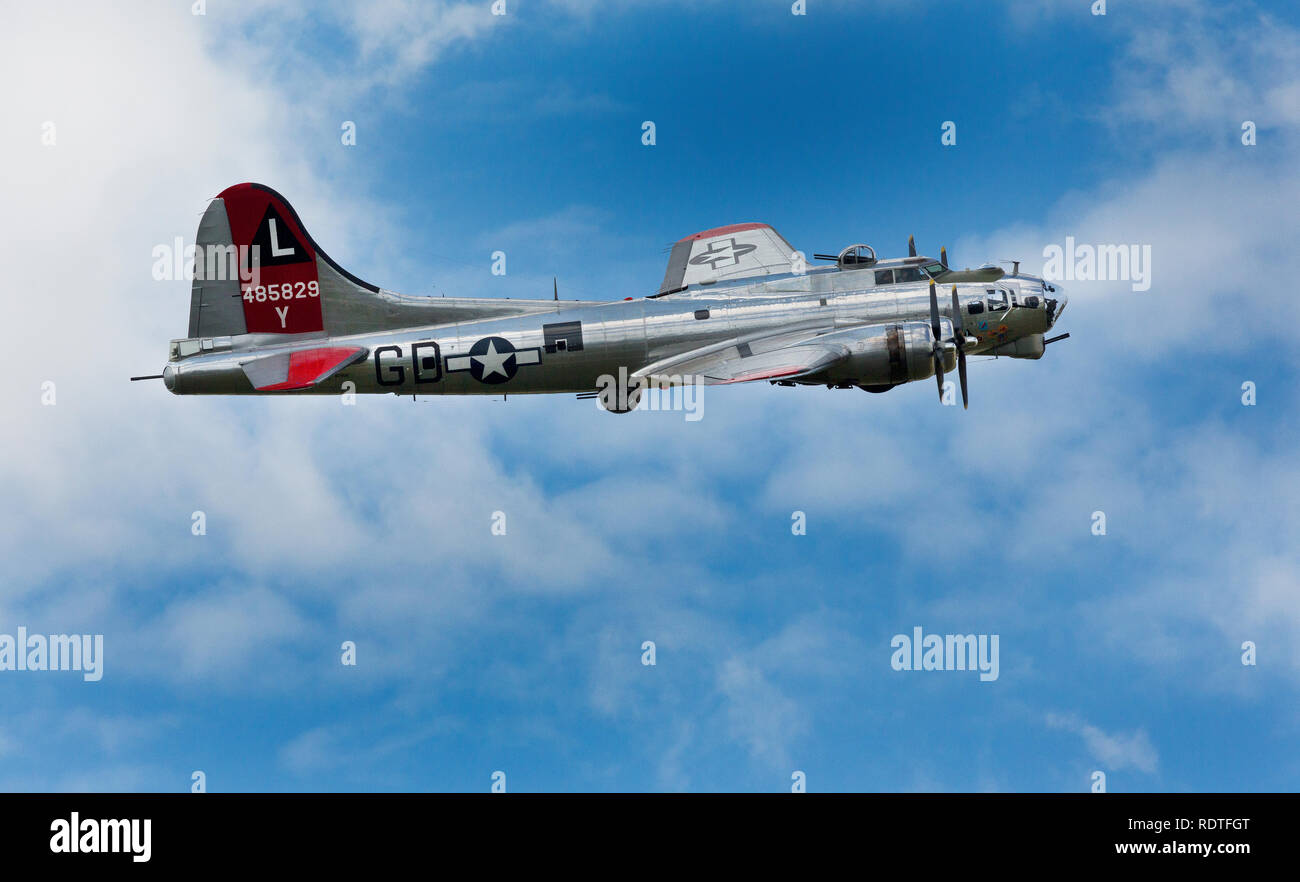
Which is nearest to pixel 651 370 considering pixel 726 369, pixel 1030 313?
pixel 726 369

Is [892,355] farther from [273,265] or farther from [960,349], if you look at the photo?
[273,265]

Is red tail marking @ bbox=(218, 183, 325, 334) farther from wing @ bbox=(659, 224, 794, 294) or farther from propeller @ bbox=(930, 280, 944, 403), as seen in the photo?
propeller @ bbox=(930, 280, 944, 403)

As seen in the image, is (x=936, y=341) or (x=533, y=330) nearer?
(x=936, y=341)

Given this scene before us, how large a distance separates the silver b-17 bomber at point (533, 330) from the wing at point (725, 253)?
3.20 m

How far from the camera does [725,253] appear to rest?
1769 inches

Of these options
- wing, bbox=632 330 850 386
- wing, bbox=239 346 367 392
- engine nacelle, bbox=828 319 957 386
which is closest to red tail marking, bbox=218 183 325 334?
wing, bbox=239 346 367 392

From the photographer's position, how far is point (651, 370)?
39312mm

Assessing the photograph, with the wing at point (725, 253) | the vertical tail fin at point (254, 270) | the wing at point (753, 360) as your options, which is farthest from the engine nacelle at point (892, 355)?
the vertical tail fin at point (254, 270)

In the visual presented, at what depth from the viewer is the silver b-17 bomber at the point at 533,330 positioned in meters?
38.6

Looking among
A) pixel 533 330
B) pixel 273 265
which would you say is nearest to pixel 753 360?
pixel 533 330

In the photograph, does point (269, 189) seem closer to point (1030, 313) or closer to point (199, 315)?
point (199, 315)

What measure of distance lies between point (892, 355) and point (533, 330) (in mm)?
9534

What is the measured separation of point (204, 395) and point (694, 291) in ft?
44.0

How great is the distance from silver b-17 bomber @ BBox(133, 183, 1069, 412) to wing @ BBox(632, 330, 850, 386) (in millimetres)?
49
